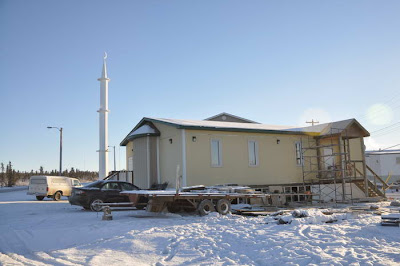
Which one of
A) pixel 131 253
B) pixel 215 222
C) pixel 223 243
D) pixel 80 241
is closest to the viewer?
pixel 131 253

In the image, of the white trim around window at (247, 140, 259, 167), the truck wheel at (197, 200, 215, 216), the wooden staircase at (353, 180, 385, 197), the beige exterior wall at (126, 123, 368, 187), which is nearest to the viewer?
the truck wheel at (197, 200, 215, 216)

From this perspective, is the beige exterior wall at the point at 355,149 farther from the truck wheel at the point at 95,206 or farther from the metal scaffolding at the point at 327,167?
the truck wheel at the point at 95,206

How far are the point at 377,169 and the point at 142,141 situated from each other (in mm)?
35130

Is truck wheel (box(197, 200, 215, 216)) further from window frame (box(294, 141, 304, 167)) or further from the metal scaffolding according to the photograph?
window frame (box(294, 141, 304, 167))

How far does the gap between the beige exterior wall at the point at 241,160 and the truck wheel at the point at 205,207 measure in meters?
4.44

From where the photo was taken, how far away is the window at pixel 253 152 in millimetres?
20373

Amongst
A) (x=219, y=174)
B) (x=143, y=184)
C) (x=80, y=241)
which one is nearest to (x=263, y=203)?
(x=219, y=174)

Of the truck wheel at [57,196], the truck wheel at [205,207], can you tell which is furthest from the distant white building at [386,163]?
the truck wheel at [205,207]

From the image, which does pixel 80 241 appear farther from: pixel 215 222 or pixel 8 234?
pixel 215 222

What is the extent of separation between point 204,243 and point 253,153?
12574 millimetres

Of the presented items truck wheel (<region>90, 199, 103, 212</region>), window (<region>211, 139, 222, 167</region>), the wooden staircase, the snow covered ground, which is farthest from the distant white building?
the snow covered ground

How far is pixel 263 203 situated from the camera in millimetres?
18516

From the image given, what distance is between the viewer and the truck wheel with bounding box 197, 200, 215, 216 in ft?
43.9

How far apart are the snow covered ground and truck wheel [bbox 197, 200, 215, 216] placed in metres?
1.89
